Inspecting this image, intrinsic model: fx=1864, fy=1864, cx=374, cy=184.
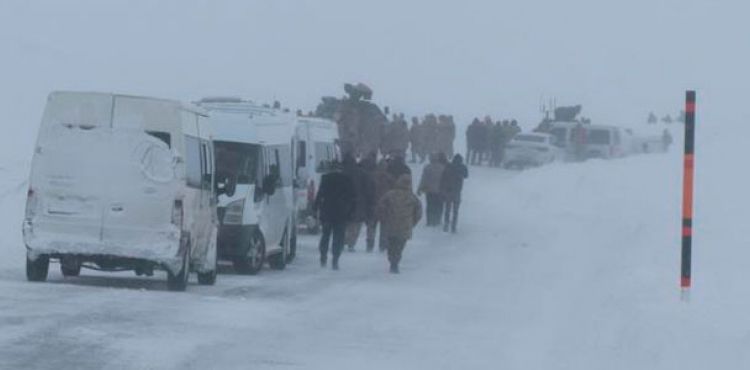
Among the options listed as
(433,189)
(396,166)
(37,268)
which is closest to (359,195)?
(396,166)

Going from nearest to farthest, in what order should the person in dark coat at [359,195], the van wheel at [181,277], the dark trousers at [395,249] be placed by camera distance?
the van wheel at [181,277]
the dark trousers at [395,249]
the person in dark coat at [359,195]

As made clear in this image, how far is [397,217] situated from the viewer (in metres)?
27.0

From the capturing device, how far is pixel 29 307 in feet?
59.1

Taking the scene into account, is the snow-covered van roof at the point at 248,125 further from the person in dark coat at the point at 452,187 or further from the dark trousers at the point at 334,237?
the person in dark coat at the point at 452,187

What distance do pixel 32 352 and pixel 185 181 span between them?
673 cm

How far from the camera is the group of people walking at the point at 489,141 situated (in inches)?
2569

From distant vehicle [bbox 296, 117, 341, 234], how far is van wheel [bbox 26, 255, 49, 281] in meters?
12.1

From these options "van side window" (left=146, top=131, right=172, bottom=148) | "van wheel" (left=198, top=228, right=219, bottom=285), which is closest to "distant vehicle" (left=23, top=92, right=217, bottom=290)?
"van side window" (left=146, top=131, right=172, bottom=148)

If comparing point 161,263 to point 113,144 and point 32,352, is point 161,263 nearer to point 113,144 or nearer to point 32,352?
point 113,144

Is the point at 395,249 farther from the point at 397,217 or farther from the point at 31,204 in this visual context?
the point at 31,204

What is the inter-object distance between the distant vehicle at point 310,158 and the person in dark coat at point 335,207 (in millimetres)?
5678

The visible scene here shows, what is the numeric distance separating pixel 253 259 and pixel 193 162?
3784mm

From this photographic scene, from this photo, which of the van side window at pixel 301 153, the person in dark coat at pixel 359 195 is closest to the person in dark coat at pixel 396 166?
the person in dark coat at pixel 359 195

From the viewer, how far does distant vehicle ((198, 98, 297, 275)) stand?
25094 mm
